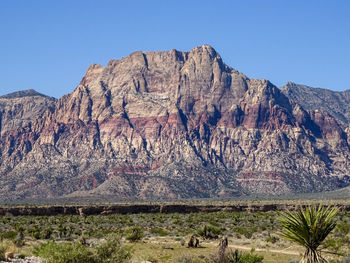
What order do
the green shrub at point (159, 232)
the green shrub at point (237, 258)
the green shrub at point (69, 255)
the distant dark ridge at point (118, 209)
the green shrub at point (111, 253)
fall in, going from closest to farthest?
the green shrub at point (69, 255) → the green shrub at point (111, 253) → the green shrub at point (237, 258) → the green shrub at point (159, 232) → the distant dark ridge at point (118, 209)

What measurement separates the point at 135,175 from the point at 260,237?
15021 cm

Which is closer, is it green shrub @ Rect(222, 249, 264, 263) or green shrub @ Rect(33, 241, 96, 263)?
green shrub @ Rect(33, 241, 96, 263)

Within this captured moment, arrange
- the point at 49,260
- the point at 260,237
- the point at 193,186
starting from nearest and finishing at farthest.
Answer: the point at 49,260 < the point at 260,237 < the point at 193,186

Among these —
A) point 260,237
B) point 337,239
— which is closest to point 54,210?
point 260,237

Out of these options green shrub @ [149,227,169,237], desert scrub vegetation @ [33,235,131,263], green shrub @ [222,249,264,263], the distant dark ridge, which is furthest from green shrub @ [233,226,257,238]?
the distant dark ridge

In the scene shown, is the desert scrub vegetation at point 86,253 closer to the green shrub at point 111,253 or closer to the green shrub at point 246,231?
the green shrub at point 111,253

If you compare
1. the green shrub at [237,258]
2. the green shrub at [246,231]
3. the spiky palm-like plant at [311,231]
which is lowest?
the green shrub at [246,231]

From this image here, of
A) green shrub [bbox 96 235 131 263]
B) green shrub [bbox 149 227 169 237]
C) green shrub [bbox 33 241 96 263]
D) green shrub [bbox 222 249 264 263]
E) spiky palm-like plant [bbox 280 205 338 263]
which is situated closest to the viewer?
spiky palm-like plant [bbox 280 205 338 263]

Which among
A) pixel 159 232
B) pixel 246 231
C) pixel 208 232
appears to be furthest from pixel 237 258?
pixel 159 232

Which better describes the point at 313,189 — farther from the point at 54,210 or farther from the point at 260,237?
the point at 260,237

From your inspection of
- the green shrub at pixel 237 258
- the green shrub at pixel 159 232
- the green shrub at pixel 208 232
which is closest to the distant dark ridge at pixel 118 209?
the green shrub at pixel 159 232

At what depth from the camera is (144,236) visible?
47062 mm

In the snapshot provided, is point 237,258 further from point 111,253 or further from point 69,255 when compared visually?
point 69,255

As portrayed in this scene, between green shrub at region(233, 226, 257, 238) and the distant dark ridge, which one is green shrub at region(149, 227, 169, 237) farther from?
the distant dark ridge
